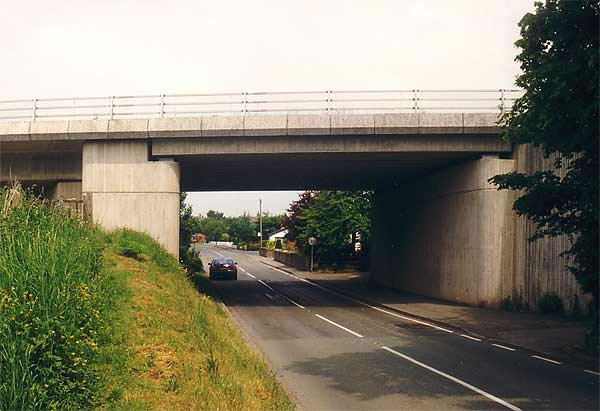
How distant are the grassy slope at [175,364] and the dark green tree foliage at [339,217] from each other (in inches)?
1229

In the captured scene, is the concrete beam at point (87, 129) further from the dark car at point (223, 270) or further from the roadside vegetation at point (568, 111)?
the dark car at point (223, 270)

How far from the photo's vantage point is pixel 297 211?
2149 inches

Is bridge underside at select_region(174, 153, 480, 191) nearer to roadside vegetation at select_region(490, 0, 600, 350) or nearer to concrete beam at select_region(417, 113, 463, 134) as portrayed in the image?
concrete beam at select_region(417, 113, 463, 134)

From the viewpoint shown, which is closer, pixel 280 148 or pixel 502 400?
pixel 502 400

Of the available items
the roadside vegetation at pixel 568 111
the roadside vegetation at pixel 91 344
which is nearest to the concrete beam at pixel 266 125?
the roadside vegetation at pixel 91 344

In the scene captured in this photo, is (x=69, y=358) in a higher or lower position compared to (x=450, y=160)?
lower

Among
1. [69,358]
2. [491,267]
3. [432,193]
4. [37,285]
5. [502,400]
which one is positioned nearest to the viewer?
[69,358]

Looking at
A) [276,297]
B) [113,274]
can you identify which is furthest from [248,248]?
[113,274]

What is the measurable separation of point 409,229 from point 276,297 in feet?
25.4

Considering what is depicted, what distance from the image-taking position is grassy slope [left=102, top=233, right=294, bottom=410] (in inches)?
312

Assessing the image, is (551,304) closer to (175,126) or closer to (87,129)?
(175,126)

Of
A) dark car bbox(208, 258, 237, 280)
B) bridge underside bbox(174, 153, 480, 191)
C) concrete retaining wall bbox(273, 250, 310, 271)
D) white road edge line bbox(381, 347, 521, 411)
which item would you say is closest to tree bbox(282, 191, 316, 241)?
concrete retaining wall bbox(273, 250, 310, 271)

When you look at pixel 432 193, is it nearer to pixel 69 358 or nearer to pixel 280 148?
pixel 280 148

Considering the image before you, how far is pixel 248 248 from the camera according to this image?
339 feet
